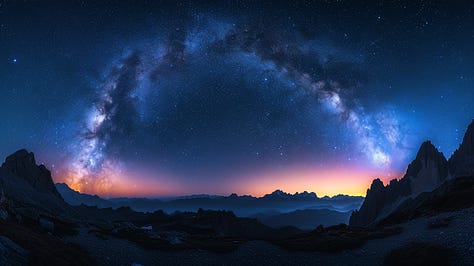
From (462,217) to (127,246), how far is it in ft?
135

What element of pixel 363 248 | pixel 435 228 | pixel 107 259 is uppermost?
pixel 435 228

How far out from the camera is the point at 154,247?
1756 inches

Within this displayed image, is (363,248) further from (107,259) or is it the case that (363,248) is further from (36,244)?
(36,244)

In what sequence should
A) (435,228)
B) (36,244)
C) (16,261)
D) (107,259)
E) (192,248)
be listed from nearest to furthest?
(16,261), (36,244), (107,259), (435,228), (192,248)

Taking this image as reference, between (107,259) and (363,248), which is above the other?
(363,248)

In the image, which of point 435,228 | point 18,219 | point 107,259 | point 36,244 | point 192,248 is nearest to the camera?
point 36,244

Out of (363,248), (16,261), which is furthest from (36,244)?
(363,248)

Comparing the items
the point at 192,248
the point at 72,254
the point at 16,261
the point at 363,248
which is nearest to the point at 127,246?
the point at 192,248

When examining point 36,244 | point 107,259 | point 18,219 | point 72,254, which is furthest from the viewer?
point 18,219

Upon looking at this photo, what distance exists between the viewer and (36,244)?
96.5 feet

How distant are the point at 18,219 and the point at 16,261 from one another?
29.9 metres

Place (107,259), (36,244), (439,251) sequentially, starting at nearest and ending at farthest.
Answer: (439,251) → (36,244) → (107,259)

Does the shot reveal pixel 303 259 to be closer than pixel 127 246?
Yes

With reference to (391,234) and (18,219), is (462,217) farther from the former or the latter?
(18,219)
